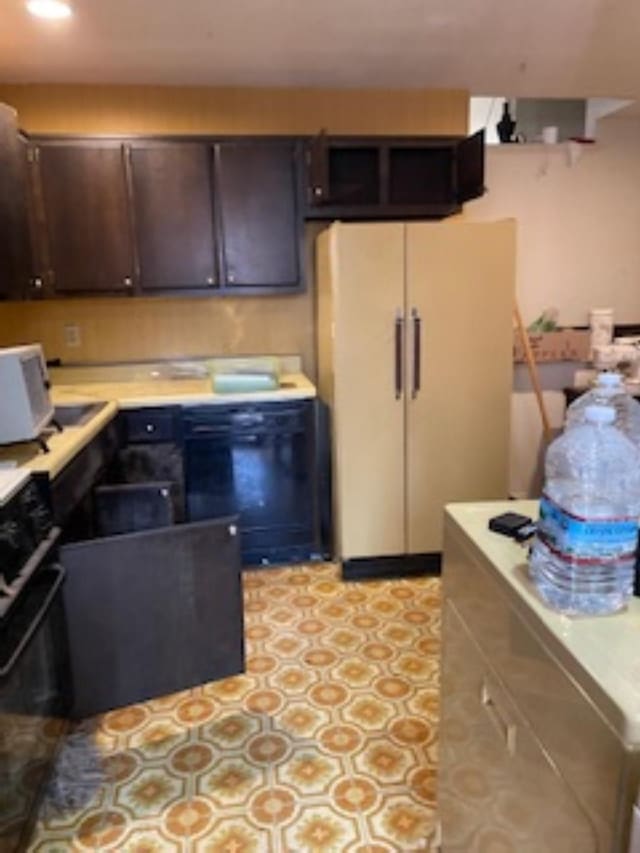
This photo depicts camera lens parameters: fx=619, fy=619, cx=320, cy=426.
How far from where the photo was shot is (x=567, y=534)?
A: 34.8 inches

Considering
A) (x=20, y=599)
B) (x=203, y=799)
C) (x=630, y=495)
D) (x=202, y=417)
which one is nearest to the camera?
(x=630, y=495)

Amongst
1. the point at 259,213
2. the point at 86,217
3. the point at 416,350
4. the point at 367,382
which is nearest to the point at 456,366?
the point at 416,350

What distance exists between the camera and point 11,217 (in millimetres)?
2312

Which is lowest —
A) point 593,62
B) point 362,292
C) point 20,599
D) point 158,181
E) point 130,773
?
point 130,773

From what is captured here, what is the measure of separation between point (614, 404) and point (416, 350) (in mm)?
1786

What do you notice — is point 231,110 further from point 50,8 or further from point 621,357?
point 621,357

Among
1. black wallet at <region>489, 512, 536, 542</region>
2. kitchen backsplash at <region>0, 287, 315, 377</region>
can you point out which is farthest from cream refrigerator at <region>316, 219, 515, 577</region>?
black wallet at <region>489, 512, 536, 542</region>

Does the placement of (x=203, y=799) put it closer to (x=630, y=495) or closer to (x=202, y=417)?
(x=630, y=495)

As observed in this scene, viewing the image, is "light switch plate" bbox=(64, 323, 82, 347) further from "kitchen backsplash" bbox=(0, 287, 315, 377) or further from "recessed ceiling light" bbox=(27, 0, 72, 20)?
"recessed ceiling light" bbox=(27, 0, 72, 20)

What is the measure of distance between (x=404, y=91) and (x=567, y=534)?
3.07 metres

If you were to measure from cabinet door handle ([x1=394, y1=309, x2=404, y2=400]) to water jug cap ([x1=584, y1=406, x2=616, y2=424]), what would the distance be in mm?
1862

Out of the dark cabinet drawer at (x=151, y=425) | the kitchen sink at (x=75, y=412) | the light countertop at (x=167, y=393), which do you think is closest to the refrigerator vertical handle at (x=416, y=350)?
the light countertop at (x=167, y=393)

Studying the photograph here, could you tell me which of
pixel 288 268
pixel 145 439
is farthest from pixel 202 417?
pixel 288 268

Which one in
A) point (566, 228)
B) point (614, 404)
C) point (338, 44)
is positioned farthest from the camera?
point (566, 228)
